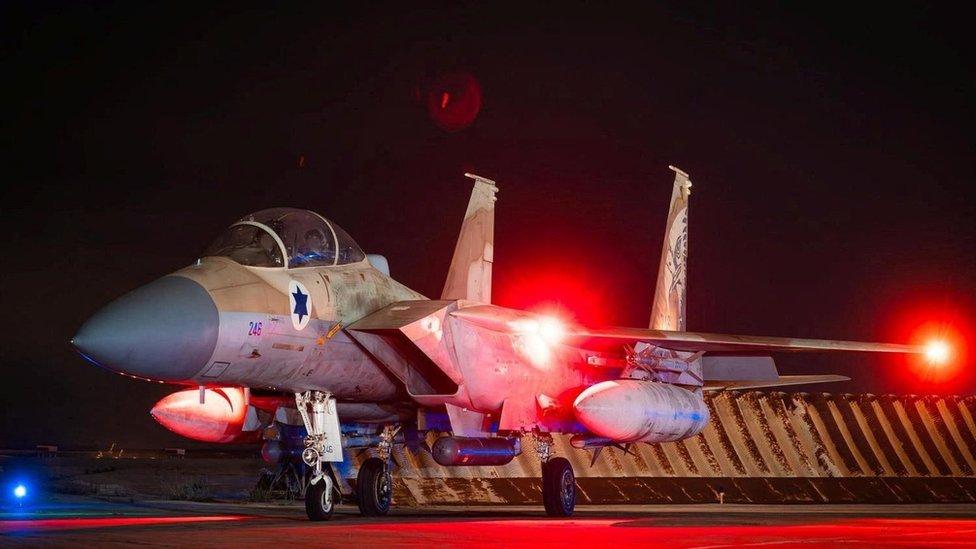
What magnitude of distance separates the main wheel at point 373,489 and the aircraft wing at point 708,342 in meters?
3.23

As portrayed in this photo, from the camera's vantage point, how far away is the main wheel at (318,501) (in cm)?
1221

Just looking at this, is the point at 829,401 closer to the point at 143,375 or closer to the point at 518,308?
the point at 518,308

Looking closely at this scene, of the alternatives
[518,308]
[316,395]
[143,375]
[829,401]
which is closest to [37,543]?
[143,375]

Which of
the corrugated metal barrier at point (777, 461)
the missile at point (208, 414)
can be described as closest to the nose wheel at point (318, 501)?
the missile at point (208, 414)

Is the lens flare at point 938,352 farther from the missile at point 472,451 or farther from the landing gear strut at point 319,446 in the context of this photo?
the landing gear strut at point 319,446

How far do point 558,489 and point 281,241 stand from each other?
18.5ft

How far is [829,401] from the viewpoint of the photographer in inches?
1393

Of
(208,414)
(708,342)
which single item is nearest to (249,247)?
(208,414)

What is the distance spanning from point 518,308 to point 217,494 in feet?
34.4

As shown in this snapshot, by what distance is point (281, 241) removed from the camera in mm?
12008

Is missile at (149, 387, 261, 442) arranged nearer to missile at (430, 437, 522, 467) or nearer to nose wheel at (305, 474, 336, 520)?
nose wheel at (305, 474, 336, 520)

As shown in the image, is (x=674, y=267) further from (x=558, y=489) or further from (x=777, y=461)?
(x=777, y=461)

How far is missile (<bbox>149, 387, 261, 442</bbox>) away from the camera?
1344cm

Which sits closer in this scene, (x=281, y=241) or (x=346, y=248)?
(x=281, y=241)
